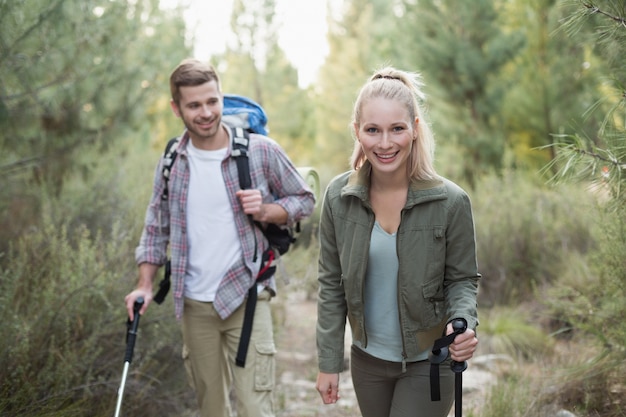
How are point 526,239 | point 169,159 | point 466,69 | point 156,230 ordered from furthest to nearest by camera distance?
1. point 466,69
2. point 526,239
3. point 156,230
4. point 169,159

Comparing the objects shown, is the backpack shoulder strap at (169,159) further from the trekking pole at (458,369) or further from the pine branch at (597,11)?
the pine branch at (597,11)

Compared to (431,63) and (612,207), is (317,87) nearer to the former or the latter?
(431,63)

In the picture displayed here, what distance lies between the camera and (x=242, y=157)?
3855 millimetres

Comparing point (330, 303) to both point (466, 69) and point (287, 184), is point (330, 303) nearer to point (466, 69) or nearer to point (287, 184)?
point (287, 184)

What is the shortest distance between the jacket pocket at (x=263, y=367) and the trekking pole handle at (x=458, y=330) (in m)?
1.33

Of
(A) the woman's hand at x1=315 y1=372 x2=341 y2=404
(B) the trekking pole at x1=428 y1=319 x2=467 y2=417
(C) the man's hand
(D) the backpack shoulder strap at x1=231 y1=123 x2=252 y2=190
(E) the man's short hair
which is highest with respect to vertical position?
(E) the man's short hair

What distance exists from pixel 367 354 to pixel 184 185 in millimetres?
1445

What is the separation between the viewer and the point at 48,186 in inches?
286

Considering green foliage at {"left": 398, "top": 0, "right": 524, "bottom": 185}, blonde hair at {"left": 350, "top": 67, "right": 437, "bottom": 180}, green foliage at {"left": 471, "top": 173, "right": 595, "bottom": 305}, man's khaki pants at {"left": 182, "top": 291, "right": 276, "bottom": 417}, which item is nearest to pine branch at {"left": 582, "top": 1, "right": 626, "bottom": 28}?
blonde hair at {"left": 350, "top": 67, "right": 437, "bottom": 180}

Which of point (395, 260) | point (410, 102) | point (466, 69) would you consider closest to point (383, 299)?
point (395, 260)

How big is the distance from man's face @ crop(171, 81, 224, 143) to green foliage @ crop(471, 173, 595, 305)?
475 centimetres

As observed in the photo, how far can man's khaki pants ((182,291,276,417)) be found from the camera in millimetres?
3758

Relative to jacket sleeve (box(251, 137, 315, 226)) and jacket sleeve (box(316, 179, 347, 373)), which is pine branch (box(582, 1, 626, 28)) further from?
jacket sleeve (box(251, 137, 315, 226))

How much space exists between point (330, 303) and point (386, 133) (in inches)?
30.8
